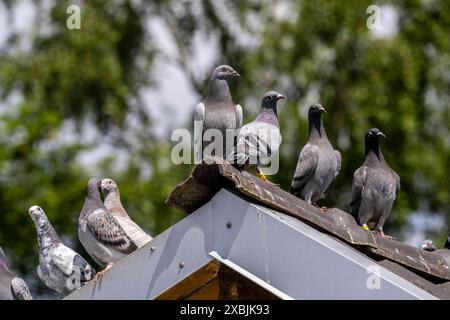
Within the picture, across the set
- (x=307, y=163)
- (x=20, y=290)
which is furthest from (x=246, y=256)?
(x=307, y=163)

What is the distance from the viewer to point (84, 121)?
88.2ft

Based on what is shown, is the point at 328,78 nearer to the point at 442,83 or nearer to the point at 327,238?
the point at 442,83

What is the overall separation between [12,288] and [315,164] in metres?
2.61

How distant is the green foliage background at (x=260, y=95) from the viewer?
24875 millimetres

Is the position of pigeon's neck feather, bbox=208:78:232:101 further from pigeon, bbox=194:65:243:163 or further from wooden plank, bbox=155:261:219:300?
wooden plank, bbox=155:261:219:300

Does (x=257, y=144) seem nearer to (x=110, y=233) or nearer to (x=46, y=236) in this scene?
(x=110, y=233)

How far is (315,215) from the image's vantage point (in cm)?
795

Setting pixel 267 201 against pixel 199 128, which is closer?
pixel 267 201

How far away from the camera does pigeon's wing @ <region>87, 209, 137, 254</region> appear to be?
34.1 feet

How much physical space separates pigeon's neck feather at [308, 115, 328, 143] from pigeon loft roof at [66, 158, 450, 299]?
253cm

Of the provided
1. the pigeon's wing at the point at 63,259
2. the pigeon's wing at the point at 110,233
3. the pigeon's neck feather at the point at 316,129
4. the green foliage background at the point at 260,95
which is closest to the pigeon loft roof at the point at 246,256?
the pigeon's wing at the point at 63,259

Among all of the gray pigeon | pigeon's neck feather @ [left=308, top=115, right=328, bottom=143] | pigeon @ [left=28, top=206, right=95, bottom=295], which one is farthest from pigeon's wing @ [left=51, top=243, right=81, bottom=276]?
pigeon's neck feather @ [left=308, top=115, right=328, bottom=143]

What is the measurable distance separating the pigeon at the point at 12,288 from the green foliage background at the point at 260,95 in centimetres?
1489

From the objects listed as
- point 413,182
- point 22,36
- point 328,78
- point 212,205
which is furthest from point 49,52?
point 212,205
